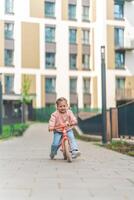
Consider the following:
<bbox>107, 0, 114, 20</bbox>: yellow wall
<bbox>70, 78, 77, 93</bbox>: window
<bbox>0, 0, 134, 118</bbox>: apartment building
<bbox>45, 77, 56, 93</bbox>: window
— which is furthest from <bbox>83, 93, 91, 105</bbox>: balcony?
<bbox>107, 0, 114, 20</bbox>: yellow wall

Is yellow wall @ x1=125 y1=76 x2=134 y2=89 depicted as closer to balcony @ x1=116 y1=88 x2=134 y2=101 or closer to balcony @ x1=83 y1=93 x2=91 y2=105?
balcony @ x1=116 y1=88 x2=134 y2=101

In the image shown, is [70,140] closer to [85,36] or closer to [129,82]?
[85,36]

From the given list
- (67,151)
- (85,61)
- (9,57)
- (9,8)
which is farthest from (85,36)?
(67,151)

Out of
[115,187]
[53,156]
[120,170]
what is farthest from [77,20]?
[115,187]

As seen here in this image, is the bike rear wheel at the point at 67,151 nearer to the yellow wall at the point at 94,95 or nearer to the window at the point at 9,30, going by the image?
the yellow wall at the point at 94,95

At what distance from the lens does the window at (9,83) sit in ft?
192

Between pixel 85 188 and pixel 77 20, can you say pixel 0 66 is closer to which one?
pixel 77 20

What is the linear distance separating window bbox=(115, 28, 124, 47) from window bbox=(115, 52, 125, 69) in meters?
0.84

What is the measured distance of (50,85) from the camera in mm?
60406

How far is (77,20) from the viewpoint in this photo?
112 ft

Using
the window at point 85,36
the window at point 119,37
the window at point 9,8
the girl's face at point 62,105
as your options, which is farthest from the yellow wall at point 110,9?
the girl's face at point 62,105

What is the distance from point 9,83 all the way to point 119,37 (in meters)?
10.9

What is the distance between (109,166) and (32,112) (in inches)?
1931

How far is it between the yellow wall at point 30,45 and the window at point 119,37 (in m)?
7.33
